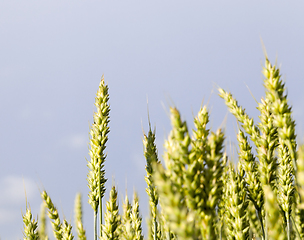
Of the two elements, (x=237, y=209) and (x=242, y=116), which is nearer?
(x=237, y=209)

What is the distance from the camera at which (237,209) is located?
2.66 meters

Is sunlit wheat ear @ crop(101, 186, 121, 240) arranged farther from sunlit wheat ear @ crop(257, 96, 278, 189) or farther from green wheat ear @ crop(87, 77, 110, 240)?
sunlit wheat ear @ crop(257, 96, 278, 189)

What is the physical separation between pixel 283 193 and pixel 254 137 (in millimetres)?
598

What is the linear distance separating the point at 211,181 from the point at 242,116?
1.57 m

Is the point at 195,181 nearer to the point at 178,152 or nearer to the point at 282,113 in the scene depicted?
the point at 178,152

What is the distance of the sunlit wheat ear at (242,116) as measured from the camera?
2.95 m

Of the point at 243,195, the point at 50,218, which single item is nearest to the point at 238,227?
the point at 243,195

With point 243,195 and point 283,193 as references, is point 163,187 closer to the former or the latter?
point 243,195

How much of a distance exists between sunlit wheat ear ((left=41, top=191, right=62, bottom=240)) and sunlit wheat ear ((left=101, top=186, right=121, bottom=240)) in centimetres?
79

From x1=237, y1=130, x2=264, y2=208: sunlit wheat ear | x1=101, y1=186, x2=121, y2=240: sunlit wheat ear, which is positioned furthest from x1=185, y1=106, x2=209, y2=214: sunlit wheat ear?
x1=101, y1=186, x2=121, y2=240: sunlit wheat ear

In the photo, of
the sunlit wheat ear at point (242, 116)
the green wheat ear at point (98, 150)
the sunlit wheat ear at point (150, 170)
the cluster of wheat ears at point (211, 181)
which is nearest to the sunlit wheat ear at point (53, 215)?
the cluster of wheat ears at point (211, 181)

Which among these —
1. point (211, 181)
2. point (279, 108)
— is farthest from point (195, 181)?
point (279, 108)

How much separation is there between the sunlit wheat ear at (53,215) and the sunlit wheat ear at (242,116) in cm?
216

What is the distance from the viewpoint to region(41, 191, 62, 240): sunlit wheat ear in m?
3.67
